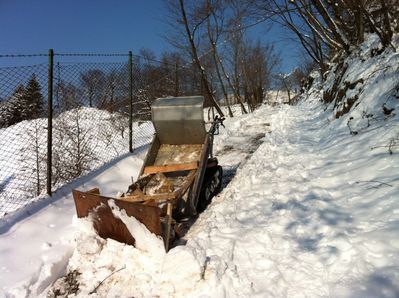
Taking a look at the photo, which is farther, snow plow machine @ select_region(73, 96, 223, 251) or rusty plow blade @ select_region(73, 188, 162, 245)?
snow plow machine @ select_region(73, 96, 223, 251)

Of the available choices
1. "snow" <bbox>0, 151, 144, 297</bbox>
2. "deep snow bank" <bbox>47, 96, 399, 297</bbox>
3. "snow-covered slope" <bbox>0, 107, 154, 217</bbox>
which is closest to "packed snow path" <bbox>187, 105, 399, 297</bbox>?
"deep snow bank" <bbox>47, 96, 399, 297</bbox>

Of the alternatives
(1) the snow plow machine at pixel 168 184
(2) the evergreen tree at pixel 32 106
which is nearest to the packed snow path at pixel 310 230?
(1) the snow plow machine at pixel 168 184

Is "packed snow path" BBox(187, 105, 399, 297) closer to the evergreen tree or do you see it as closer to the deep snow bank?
the deep snow bank

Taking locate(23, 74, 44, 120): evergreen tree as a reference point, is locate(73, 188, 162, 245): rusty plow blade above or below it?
below

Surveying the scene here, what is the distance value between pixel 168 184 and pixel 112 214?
129 cm

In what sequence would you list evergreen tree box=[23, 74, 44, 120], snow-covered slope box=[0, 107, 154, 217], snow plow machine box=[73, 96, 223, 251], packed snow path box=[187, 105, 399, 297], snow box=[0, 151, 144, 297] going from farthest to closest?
snow-covered slope box=[0, 107, 154, 217] < evergreen tree box=[23, 74, 44, 120] < snow plow machine box=[73, 96, 223, 251] < snow box=[0, 151, 144, 297] < packed snow path box=[187, 105, 399, 297]

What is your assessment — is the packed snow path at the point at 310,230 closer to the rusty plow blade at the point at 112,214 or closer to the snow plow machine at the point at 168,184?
the snow plow machine at the point at 168,184

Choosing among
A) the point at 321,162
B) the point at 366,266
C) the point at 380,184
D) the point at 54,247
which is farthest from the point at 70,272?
the point at 321,162

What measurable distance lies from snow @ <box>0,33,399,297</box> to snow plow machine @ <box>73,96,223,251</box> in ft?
0.41

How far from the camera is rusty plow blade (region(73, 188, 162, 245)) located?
3.62 metres

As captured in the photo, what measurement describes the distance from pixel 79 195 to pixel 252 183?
274 centimetres

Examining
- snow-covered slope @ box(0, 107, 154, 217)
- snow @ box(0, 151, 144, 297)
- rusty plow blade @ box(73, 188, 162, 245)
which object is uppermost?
snow-covered slope @ box(0, 107, 154, 217)

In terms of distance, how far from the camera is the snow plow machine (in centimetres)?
378

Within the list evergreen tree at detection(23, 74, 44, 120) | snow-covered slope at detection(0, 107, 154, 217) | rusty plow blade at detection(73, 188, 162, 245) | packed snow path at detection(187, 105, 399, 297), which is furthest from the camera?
snow-covered slope at detection(0, 107, 154, 217)
